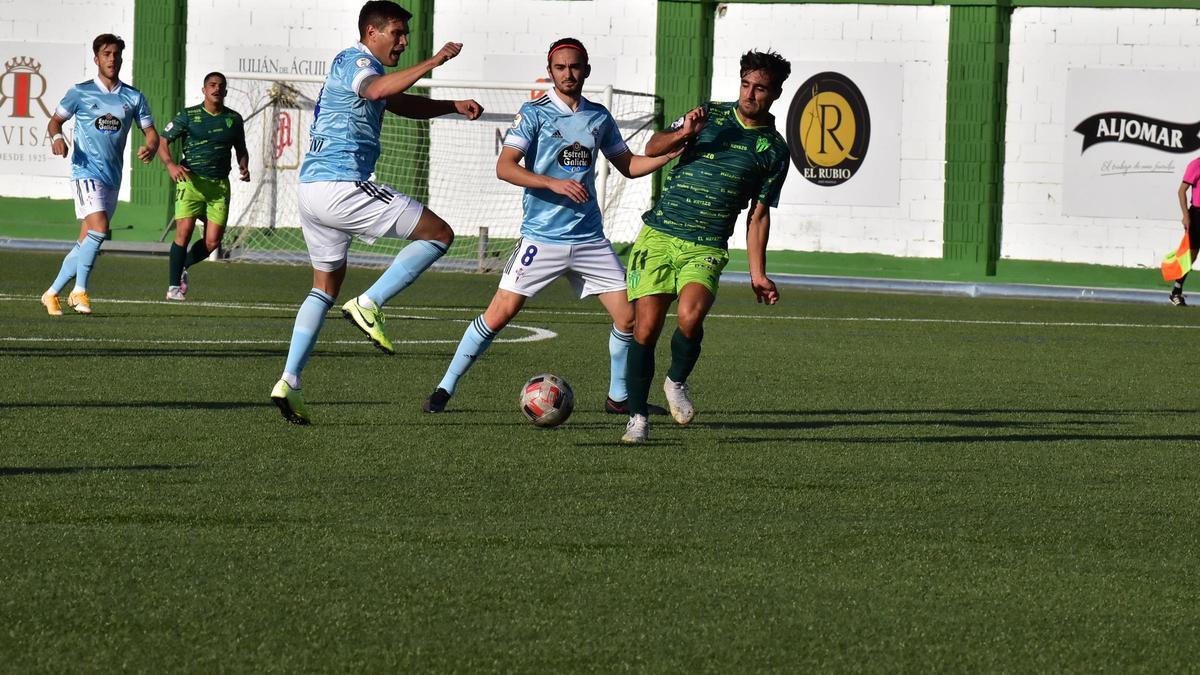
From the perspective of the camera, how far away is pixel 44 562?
16.3ft

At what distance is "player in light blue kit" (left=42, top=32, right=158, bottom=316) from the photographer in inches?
555

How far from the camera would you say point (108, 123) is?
1459 cm

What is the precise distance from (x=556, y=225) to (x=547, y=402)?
1102 mm

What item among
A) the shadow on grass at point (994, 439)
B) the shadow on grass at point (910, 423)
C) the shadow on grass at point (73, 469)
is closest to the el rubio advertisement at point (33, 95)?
the shadow on grass at point (910, 423)

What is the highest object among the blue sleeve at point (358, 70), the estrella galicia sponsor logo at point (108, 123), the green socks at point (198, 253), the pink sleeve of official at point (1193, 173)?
the pink sleeve of official at point (1193, 173)

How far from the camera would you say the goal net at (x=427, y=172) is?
25281mm

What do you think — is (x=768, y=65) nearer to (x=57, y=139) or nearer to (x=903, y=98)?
(x=57, y=139)

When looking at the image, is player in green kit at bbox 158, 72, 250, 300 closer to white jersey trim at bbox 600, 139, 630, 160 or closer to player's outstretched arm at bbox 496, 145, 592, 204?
white jersey trim at bbox 600, 139, 630, 160

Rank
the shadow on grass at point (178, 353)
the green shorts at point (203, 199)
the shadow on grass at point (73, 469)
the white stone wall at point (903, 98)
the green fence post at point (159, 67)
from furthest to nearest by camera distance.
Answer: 1. the green fence post at point (159, 67)
2. the white stone wall at point (903, 98)
3. the green shorts at point (203, 199)
4. the shadow on grass at point (178, 353)
5. the shadow on grass at point (73, 469)

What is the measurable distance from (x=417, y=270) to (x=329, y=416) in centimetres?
79

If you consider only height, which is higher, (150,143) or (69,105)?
(69,105)

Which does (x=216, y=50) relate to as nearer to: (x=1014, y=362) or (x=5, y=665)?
(x=1014, y=362)

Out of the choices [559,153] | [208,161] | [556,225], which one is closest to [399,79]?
[559,153]

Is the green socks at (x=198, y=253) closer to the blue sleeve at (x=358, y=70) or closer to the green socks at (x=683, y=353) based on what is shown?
the blue sleeve at (x=358, y=70)
